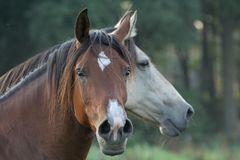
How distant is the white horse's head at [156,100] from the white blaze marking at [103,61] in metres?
2.84

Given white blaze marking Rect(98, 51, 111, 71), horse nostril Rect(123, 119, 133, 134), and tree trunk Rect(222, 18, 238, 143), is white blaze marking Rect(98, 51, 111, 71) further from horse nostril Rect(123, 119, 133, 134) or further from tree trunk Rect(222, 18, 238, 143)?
tree trunk Rect(222, 18, 238, 143)

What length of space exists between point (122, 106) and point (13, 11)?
1738 cm

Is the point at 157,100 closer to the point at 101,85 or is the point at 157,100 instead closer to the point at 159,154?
the point at 101,85

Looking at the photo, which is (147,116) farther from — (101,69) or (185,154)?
(185,154)

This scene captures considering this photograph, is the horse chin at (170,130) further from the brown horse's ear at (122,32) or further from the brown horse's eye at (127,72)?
the brown horse's eye at (127,72)

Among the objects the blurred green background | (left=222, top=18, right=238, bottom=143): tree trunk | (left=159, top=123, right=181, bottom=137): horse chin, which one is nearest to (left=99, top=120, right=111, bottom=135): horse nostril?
(left=159, top=123, right=181, bottom=137): horse chin

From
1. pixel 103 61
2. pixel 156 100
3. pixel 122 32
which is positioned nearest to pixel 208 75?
pixel 156 100

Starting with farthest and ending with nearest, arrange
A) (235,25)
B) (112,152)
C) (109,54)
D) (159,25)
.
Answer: (235,25)
(159,25)
(109,54)
(112,152)

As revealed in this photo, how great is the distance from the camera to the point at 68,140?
4.75 metres

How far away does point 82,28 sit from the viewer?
471cm

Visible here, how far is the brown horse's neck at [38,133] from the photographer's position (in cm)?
469

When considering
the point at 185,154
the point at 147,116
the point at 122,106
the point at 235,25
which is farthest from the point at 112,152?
the point at 235,25

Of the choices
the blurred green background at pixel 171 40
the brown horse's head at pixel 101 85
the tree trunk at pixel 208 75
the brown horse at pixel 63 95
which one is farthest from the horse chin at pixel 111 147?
the tree trunk at pixel 208 75

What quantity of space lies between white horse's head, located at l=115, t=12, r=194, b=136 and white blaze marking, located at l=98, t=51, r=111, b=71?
2841 millimetres
